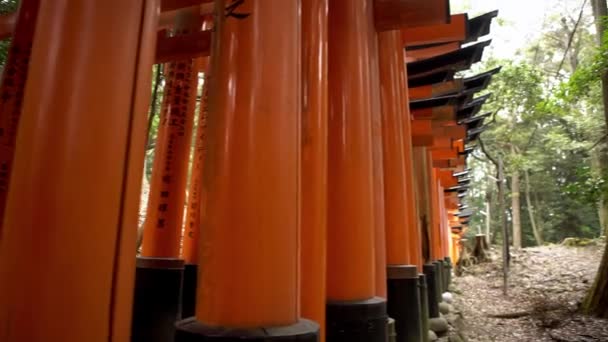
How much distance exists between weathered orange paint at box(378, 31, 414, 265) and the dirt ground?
15.9ft

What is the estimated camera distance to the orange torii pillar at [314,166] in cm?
184

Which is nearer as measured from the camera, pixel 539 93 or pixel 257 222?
pixel 257 222

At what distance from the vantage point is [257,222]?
1.34m

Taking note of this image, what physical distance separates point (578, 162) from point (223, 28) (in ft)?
90.8

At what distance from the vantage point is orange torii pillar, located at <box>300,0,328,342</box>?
184 centimetres

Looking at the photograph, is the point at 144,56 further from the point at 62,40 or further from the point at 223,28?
the point at 223,28

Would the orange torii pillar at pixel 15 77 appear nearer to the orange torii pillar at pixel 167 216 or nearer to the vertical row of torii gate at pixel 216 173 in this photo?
the vertical row of torii gate at pixel 216 173

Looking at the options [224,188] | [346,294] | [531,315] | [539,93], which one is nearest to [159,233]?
[346,294]

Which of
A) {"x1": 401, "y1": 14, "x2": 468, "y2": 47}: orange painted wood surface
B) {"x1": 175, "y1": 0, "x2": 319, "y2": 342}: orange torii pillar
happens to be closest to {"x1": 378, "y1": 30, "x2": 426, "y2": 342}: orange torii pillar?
{"x1": 401, "y1": 14, "x2": 468, "y2": 47}: orange painted wood surface

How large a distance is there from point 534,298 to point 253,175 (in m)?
11.0

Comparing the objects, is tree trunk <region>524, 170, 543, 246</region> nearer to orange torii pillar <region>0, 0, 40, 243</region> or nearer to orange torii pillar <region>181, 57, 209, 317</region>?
orange torii pillar <region>181, 57, 209, 317</region>

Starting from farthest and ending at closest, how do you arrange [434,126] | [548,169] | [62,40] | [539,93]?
[548,169]
[539,93]
[434,126]
[62,40]

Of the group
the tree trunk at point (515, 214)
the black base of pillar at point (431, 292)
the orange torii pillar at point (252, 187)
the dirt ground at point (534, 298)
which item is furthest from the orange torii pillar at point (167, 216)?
the tree trunk at point (515, 214)

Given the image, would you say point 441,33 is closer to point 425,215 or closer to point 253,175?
point 425,215
